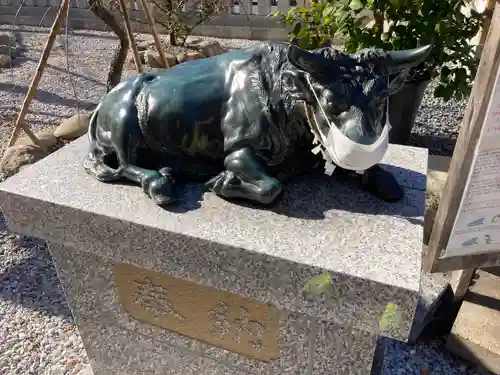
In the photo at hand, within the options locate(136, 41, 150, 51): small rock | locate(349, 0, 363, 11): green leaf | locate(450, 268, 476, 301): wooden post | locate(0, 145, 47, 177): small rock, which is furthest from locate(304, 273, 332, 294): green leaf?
locate(136, 41, 150, 51): small rock

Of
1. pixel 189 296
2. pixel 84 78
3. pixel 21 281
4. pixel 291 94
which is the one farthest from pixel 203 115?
pixel 84 78

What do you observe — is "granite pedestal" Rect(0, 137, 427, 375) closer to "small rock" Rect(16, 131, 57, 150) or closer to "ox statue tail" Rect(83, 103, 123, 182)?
"ox statue tail" Rect(83, 103, 123, 182)

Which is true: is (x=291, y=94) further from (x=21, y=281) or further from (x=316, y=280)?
(x=21, y=281)

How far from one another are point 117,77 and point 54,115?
1209 millimetres

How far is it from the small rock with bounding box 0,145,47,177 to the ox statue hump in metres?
2.55

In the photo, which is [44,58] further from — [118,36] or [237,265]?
[237,265]

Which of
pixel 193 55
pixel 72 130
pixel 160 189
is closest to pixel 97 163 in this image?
pixel 160 189

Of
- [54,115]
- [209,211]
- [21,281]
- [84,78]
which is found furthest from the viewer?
[84,78]

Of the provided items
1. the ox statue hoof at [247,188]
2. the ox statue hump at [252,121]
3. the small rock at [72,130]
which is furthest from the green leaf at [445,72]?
the small rock at [72,130]

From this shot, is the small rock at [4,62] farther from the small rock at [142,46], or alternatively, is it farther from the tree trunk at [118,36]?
the tree trunk at [118,36]

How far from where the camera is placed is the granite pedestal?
1524mm

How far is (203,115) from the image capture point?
1.76m

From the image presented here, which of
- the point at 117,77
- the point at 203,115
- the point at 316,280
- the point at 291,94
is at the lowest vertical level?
the point at 117,77

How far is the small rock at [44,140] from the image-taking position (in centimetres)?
462
